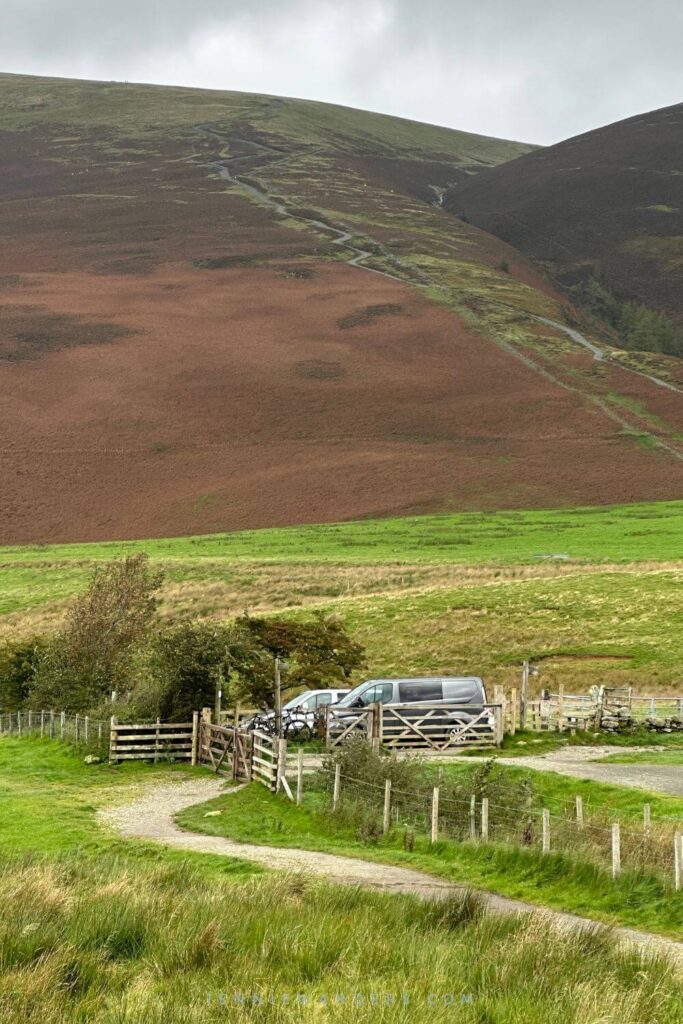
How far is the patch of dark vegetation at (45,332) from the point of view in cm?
12244

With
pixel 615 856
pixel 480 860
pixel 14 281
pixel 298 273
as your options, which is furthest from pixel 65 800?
pixel 14 281

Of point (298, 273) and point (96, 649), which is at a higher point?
point (298, 273)

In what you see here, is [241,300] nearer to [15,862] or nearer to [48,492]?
[48,492]

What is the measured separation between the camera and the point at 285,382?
114 meters

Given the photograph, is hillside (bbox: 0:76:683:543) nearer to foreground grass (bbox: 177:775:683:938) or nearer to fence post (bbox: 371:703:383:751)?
fence post (bbox: 371:703:383:751)

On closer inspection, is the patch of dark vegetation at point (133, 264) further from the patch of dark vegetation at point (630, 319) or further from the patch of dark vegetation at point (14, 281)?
the patch of dark vegetation at point (630, 319)

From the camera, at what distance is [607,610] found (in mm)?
49656

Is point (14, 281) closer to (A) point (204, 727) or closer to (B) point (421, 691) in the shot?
(B) point (421, 691)

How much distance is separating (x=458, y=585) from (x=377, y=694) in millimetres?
22486

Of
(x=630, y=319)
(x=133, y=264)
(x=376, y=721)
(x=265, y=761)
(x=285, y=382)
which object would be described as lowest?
(x=265, y=761)

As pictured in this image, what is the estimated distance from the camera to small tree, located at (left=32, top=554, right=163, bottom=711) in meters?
40.2

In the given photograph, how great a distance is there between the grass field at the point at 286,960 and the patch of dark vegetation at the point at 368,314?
116207 millimetres

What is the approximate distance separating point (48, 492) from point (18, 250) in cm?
7114

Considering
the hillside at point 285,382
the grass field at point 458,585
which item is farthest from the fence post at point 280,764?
the hillside at point 285,382
